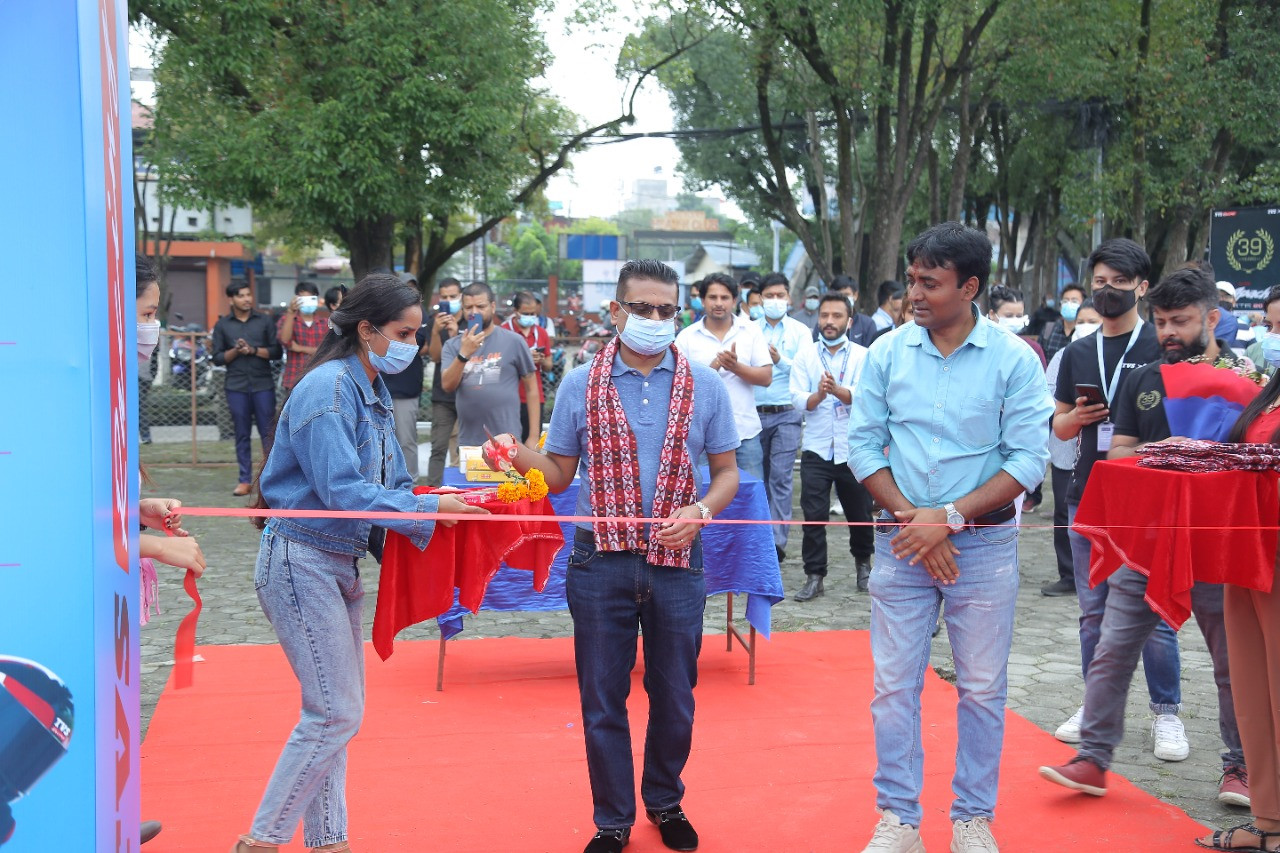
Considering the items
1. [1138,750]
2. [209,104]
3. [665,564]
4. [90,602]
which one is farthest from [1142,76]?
[90,602]

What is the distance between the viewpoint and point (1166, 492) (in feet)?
12.9

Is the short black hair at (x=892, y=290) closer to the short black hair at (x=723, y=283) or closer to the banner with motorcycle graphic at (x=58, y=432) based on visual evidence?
the short black hair at (x=723, y=283)

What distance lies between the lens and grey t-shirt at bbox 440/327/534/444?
29.7 ft

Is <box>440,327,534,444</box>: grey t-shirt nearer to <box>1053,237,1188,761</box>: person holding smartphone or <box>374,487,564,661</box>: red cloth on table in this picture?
<box>1053,237,1188,761</box>: person holding smartphone

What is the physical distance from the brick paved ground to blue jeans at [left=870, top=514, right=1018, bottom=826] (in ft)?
3.26

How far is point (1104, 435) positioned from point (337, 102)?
10.4m

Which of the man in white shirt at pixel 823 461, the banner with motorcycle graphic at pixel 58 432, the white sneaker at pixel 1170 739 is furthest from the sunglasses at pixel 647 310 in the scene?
the man in white shirt at pixel 823 461

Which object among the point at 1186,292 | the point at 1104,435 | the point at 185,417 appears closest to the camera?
the point at 1186,292

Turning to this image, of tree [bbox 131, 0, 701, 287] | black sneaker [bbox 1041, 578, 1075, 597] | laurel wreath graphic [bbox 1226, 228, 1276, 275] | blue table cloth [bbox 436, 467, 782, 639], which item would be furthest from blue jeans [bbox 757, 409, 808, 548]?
laurel wreath graphic [bbox 1226, 228, 1276, 275]

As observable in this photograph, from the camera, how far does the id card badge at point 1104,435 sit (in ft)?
18.9

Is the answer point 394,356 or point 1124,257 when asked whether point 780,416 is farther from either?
point 394,356

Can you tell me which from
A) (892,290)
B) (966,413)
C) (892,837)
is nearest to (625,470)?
(966,413)

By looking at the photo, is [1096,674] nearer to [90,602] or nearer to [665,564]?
[665,564]

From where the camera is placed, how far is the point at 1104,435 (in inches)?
227
